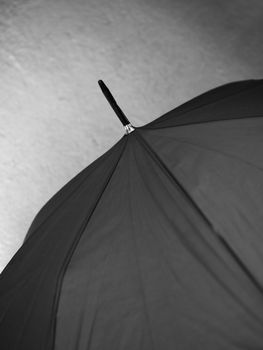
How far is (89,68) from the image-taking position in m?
1.67

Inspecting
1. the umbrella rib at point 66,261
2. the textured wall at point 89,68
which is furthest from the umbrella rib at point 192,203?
the textured wall at point 89,68

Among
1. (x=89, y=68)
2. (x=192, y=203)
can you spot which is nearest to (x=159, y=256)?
(x=192, y=203)

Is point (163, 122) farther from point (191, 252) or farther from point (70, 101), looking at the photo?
point (70, 101)

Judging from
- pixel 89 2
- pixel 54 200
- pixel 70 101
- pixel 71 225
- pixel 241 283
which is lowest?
pixel 241 283

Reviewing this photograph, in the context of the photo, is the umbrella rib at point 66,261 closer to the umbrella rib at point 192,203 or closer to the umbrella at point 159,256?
the umbrella at point 159,256

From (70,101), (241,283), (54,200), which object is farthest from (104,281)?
(70,101)

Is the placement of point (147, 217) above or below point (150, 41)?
below

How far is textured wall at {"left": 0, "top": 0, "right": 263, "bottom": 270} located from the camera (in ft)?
5.34

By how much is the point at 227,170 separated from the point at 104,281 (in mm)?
375

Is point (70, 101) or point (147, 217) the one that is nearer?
point (147, 217)

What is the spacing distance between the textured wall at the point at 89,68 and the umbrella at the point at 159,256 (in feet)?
2.45

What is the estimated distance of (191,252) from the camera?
0.81 m

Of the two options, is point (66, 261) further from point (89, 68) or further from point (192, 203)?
point (89, 68)

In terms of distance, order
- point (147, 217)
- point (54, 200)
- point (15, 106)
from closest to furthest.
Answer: point (147, 217) < point (54, 200) < point (15, 106)
